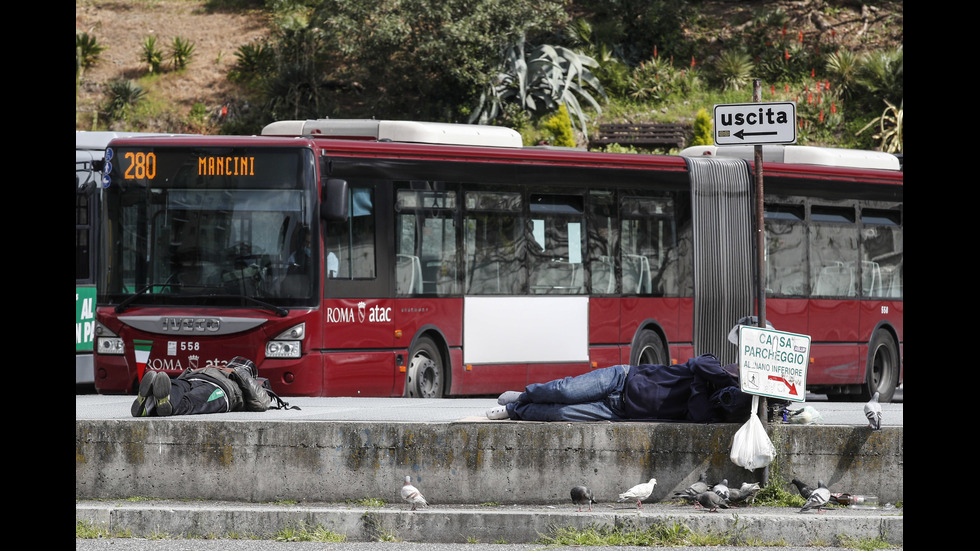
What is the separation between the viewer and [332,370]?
13055 millimetres

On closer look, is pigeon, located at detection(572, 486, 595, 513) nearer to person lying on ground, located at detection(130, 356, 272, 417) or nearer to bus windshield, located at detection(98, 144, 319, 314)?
person lying on ground, located at detection(130, 356, 272, 417)

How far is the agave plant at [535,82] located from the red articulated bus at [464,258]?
14628 mm

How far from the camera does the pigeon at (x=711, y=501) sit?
25.6 feet

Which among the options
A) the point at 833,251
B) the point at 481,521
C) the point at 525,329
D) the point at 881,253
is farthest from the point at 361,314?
the point at 881,253

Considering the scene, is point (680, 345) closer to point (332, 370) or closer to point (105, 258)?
point (332, 370)

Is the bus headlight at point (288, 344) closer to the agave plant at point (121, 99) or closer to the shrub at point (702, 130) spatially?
the shrub at point (702, 130)

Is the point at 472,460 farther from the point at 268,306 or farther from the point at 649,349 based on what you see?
the point at 649,349

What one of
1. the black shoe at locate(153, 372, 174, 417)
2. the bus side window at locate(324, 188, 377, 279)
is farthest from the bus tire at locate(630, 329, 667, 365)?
the black shoe at locate(153, 372, 174, 417)

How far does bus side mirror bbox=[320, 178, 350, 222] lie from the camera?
42.3 ft

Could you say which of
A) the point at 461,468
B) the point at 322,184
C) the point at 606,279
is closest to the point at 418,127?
the point at 322,184

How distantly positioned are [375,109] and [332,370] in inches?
865

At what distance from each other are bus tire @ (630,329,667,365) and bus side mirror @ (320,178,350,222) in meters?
4.39

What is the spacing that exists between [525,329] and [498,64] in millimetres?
18334

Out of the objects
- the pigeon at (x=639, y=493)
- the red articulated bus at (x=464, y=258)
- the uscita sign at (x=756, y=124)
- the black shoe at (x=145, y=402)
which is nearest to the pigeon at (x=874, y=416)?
the pigeon at (x=639, y=493)
